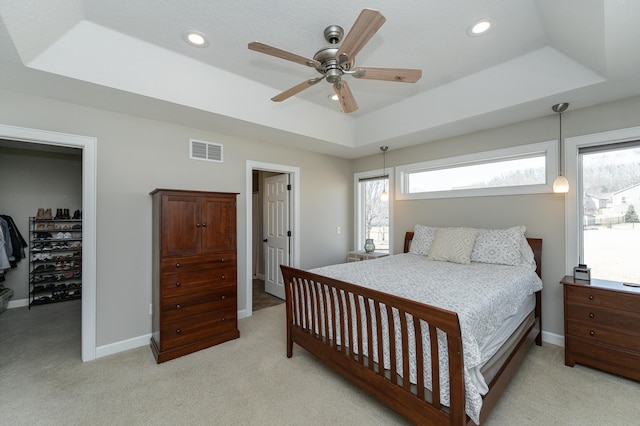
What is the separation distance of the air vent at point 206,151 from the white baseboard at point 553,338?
444 cm

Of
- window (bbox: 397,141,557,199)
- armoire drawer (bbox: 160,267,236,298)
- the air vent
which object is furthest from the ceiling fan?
window (bbox: 397,141,557,199)

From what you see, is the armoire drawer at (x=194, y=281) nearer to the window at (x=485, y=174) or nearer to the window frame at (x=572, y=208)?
the window at (x=485, y=174)

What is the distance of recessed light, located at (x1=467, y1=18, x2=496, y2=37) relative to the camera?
215 cm

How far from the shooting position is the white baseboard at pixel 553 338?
2952 millimetres

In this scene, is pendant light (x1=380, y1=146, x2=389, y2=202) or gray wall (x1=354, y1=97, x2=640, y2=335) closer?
gray wall (x1=354, y1=97, x2=640, y2=335)

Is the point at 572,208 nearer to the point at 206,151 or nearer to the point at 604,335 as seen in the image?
the point at 604,335

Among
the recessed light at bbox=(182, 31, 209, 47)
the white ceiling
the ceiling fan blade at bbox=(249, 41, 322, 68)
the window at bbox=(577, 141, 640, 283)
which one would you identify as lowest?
the window at bbox=(577, 141, 640, 283)

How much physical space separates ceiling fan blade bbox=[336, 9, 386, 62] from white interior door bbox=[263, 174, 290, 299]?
9.54 feet

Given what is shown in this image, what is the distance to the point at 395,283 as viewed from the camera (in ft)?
7.34

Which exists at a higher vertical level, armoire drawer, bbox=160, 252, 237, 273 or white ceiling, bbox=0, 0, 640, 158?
white ceiling, bbox=0, 0, 640, 158

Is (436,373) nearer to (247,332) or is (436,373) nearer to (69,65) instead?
(247,332)

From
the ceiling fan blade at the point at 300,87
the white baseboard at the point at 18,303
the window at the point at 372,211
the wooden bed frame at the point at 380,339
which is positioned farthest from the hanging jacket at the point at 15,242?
the window at the point at 372,211

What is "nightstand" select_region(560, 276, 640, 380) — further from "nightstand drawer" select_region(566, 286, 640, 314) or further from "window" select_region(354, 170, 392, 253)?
"window" select_region(354, 170, 392, 253)

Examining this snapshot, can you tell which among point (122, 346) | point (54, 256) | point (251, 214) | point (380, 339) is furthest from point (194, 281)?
point (54, 256)
